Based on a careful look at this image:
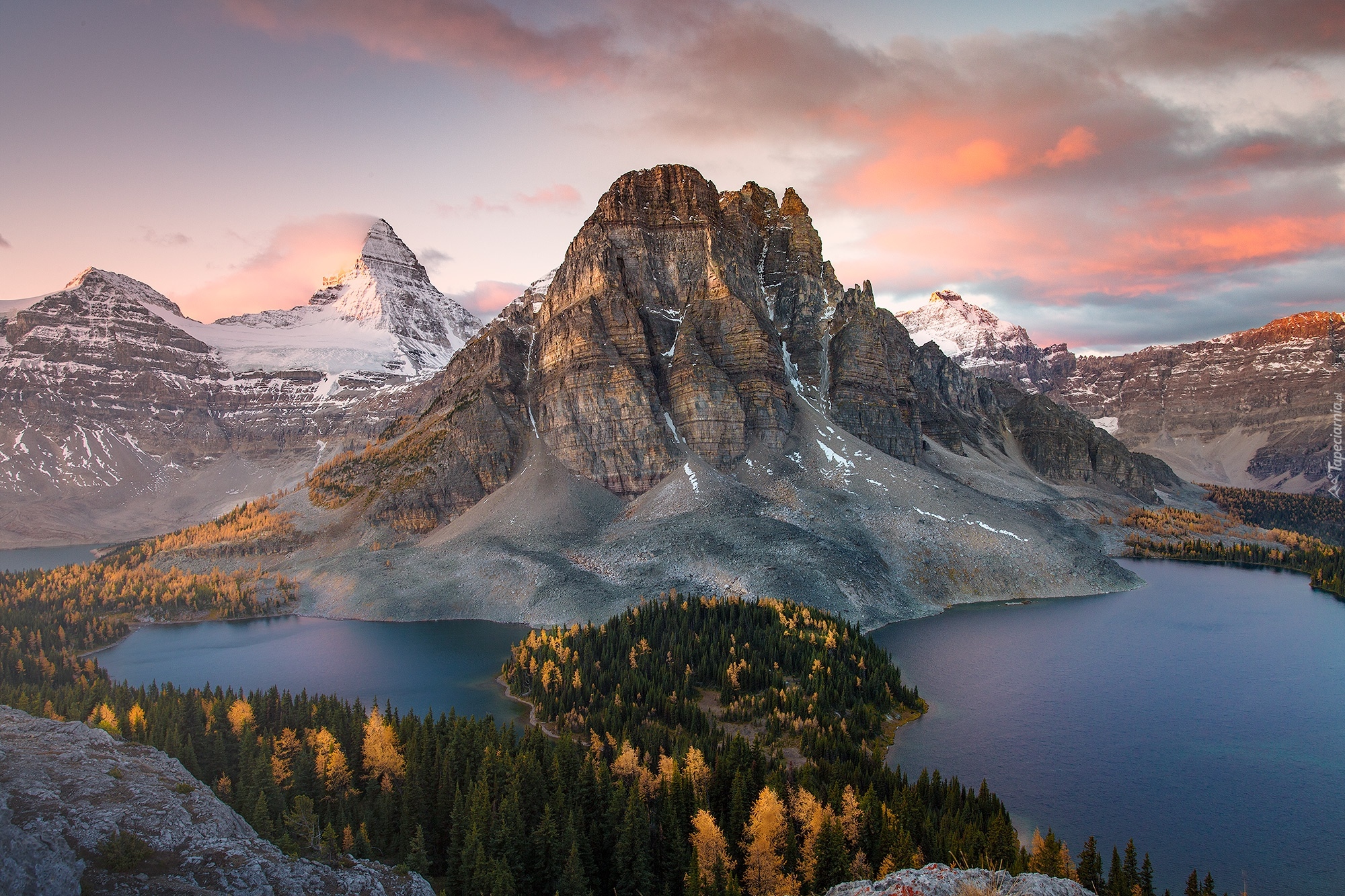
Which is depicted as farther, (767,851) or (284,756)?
(284,756)

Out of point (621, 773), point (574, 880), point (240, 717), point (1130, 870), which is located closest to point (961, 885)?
point (1130, 870)

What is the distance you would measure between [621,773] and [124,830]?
29665 millimetres

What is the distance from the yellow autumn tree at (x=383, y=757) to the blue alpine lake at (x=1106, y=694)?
Result: 53.7ft

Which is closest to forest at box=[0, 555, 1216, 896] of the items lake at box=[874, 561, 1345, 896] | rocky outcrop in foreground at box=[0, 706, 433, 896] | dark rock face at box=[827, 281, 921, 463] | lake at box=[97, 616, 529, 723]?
rocky outcrop in foreground at box=[0, 706, 433, 896]

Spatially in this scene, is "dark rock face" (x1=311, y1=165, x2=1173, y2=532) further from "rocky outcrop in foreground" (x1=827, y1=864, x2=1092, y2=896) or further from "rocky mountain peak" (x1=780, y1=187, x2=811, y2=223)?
"rocky outcrop in foreground" (x1=827, y1=864, x2=1092, y2=896)

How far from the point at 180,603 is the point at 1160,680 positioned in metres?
131

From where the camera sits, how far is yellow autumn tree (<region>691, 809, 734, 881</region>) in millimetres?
40812

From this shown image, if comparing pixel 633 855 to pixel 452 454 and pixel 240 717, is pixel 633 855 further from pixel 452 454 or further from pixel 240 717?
pixel 452 454

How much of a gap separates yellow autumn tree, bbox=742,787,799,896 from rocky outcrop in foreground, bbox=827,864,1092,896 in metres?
13.5

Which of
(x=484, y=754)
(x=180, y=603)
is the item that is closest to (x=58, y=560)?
(x=180, y=603)

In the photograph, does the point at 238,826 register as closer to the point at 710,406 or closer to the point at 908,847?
the point at 908,847

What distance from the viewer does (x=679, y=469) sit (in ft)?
457

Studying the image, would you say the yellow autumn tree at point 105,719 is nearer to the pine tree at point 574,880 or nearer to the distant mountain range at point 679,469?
the pine tree at point 574,880

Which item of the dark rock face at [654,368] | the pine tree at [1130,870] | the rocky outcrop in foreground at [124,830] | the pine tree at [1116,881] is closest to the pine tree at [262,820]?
the rocky outcrop in foreground at [124,830]
